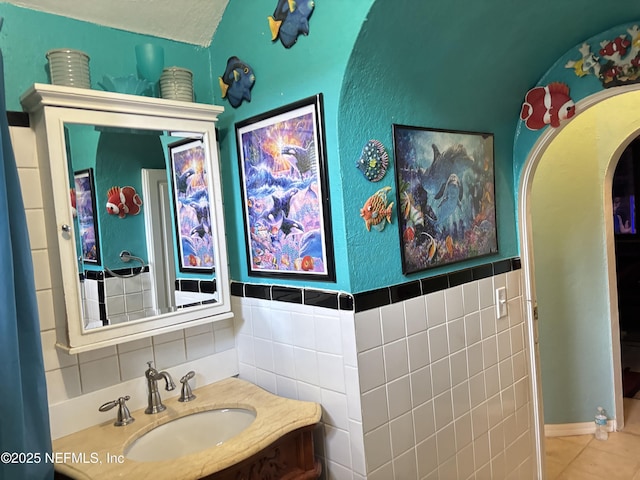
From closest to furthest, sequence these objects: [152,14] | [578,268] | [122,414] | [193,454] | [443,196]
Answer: [193,454], [122,414], [152,14], [443,196], [578,268]

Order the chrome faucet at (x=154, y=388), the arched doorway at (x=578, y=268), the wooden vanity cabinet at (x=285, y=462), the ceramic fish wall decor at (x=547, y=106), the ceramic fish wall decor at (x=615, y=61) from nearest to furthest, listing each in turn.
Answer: the wooden vanity cabinet at (x=285, y=462) < the chrome faucet at (x=154, y=388) < the ceramic fish wall decor at (x=615, y=61) < the ceramic fish wall decor at (x=547, y=106) < the arched doorway at (x=578, y=268)

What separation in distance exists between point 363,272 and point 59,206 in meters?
0.86

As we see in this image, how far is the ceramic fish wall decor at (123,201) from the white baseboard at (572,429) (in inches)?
99.8

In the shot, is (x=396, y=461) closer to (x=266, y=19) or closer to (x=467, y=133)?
(x=467, y=133)

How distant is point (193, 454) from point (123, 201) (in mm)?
781

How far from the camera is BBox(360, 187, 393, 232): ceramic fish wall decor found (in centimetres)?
135

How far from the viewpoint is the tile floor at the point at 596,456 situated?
2311 mm

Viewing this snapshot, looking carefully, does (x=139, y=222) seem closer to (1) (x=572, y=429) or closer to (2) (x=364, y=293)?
(2) (x=364, y=293)

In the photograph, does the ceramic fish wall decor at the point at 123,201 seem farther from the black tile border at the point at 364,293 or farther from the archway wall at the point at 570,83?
the archway wall at the point at 570,83

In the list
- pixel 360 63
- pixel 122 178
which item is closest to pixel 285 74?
pixel 360 63

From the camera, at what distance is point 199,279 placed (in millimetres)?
1606

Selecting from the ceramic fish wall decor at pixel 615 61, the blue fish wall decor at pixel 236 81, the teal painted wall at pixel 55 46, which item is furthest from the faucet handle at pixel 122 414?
the ceramic fish wall decor at pixel 615 61

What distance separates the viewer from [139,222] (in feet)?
4.92

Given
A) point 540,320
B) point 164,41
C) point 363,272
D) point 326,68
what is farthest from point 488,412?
point 164,41
